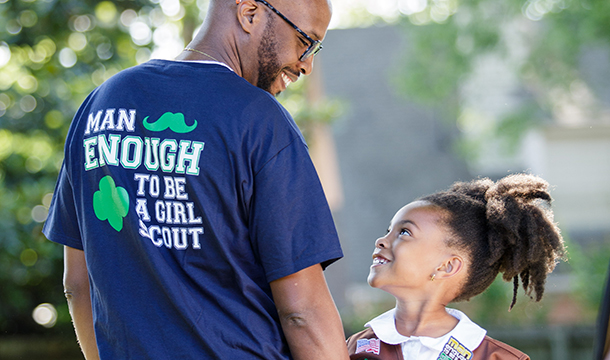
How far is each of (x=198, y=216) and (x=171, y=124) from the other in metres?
0.21

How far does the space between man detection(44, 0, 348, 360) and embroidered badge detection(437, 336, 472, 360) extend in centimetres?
52

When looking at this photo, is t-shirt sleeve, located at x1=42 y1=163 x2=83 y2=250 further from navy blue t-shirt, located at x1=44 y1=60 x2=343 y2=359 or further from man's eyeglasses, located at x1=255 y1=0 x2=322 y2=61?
man's eyeglasses, located at x1=255 y1=0 x2=322 y2=61

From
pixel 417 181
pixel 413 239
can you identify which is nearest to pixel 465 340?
pixel 413 239

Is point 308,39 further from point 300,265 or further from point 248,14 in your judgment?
point 300,265

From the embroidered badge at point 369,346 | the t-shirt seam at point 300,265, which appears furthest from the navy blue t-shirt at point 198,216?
the embroidered badge at point 369,346

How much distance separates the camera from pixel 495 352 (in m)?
1.74

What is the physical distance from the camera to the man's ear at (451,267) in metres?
1.91

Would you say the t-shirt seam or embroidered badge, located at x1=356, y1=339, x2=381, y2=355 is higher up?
the t-shirt seam

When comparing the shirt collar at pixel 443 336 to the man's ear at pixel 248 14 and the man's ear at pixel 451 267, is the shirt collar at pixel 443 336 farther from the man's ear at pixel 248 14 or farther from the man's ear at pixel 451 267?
the man's ear at pixel 248 14

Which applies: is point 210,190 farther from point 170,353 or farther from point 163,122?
point 170,353

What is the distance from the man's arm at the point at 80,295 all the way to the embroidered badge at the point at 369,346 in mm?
761

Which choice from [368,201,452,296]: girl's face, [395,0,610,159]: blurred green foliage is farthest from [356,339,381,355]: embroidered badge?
[395,0,610,159]: blurred green foliage

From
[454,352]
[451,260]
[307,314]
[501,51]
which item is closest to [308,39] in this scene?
[307,314]

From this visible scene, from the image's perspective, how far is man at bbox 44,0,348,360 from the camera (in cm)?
128
